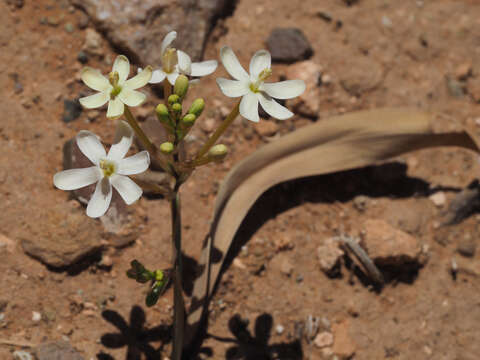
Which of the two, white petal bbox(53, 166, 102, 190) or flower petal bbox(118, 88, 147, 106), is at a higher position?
flower petal bbox(118, 88, 147, 106)

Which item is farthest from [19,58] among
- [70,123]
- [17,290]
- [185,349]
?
[185,349]

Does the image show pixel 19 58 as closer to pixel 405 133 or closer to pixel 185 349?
pixel 185 349

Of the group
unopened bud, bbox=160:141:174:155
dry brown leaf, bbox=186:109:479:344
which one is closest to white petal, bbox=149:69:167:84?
unopened bud, bbox=160:141:174:155

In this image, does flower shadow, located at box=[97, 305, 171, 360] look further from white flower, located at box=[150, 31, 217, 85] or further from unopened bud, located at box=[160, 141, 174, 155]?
white flower, located at box=[150, 31, 217, 85]

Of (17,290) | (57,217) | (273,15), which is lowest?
(17,290)

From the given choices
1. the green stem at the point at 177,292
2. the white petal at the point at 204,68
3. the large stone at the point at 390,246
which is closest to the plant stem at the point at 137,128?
the green stem at the point at 177,292

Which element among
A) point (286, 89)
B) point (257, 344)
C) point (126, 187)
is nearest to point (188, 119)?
point (126, 187)

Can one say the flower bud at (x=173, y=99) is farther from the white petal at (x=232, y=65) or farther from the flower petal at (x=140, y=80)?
the white petal at (x=232, y=65)
